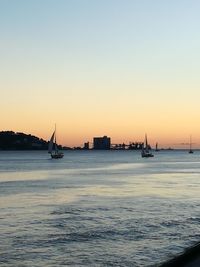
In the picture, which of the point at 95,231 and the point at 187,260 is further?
the point at 95,231

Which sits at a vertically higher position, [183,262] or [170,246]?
[183,262]

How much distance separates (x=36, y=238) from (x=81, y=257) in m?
4.15

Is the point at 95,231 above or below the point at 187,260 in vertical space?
below

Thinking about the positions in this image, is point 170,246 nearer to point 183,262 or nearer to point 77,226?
point 77,226

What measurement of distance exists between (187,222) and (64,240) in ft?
28.1

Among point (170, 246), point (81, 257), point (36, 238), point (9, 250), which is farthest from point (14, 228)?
point (170, 246)

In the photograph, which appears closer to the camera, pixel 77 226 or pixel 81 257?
pixel 81 257

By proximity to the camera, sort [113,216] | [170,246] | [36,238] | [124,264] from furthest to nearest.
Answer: [113,216]
[36,238]
[170,246]
[124,264]

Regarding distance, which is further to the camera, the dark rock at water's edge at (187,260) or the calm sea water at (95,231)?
the calm sea water at (95,231)

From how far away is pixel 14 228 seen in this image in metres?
25.5

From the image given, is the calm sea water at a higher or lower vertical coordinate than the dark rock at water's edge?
lower

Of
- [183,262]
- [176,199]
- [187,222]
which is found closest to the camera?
[183,262]

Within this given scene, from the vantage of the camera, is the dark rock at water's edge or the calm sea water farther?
the calm sea water

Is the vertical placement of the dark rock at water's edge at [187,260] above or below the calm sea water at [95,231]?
above
